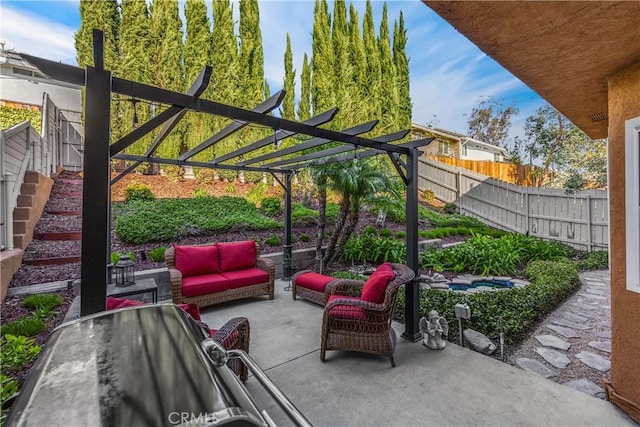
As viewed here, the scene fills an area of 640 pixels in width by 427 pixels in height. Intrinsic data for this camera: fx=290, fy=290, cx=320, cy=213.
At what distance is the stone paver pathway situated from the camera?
288 cm

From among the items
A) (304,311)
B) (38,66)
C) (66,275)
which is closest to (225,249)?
(304,311)

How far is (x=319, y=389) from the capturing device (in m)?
2.68

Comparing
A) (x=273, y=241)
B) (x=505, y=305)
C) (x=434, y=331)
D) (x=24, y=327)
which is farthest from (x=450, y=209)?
(x=24, y=327)

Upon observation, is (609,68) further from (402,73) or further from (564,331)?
(402,73)

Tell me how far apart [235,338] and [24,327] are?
97.7 inches

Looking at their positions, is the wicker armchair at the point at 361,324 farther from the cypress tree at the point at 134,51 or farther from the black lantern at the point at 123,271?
the cypress tree at the point at 134,51

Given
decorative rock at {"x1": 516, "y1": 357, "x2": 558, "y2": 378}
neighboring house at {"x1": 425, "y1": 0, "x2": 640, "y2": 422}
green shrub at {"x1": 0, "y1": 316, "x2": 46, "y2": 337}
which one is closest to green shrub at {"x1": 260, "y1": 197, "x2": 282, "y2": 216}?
green shrub at {"x1": 0, "y1": 316, "x2": 46, "y2": 337}

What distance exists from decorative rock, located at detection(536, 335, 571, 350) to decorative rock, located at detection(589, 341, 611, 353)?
0.96ft

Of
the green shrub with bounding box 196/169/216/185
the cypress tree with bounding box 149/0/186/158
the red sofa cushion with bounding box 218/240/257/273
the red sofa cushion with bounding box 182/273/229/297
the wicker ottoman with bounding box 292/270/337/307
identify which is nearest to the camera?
the red sofa cushion with bounding box 182/273/229/297

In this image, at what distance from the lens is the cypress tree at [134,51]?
8484 mm

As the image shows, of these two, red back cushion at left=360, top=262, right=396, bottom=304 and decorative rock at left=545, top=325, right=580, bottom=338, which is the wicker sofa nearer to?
red back cushion at left=360, top=262, right=396, bottom=304

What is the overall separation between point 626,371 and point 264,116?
3.81 metres

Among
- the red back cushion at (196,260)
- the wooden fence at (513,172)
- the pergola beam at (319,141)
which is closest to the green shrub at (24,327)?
the red back cushion at (196,260)

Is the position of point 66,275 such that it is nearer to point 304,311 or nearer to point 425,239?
point 304,311
